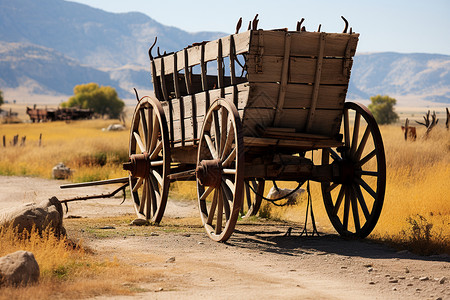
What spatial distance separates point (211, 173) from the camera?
707 centimetres

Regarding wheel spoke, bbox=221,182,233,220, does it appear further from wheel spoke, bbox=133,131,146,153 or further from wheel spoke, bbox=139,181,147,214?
wheel spoke, bbox=133,131,146,153

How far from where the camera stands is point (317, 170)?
748cm

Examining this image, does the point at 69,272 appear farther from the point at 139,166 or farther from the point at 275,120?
the point at 139,166

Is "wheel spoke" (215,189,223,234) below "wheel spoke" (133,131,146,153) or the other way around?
below

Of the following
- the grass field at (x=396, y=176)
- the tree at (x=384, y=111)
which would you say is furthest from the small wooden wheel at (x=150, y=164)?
the tree at (x=384, y=111)

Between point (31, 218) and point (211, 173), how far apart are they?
82.2 inches

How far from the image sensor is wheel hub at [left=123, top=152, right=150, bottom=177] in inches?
353

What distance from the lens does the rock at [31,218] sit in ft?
20.4

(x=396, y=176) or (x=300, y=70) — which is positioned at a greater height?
(x=300, y=70)

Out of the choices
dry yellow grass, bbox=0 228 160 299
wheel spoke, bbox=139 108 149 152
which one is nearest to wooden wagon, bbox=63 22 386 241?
wheel spoke, bbox=139 108 149 152

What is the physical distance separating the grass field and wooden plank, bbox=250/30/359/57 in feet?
7.15

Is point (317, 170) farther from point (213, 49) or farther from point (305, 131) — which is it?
point (213, 49)

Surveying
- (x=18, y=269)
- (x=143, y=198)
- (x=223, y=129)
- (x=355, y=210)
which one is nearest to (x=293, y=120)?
(x=223, y=129)

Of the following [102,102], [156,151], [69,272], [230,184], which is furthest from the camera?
[102,102]
